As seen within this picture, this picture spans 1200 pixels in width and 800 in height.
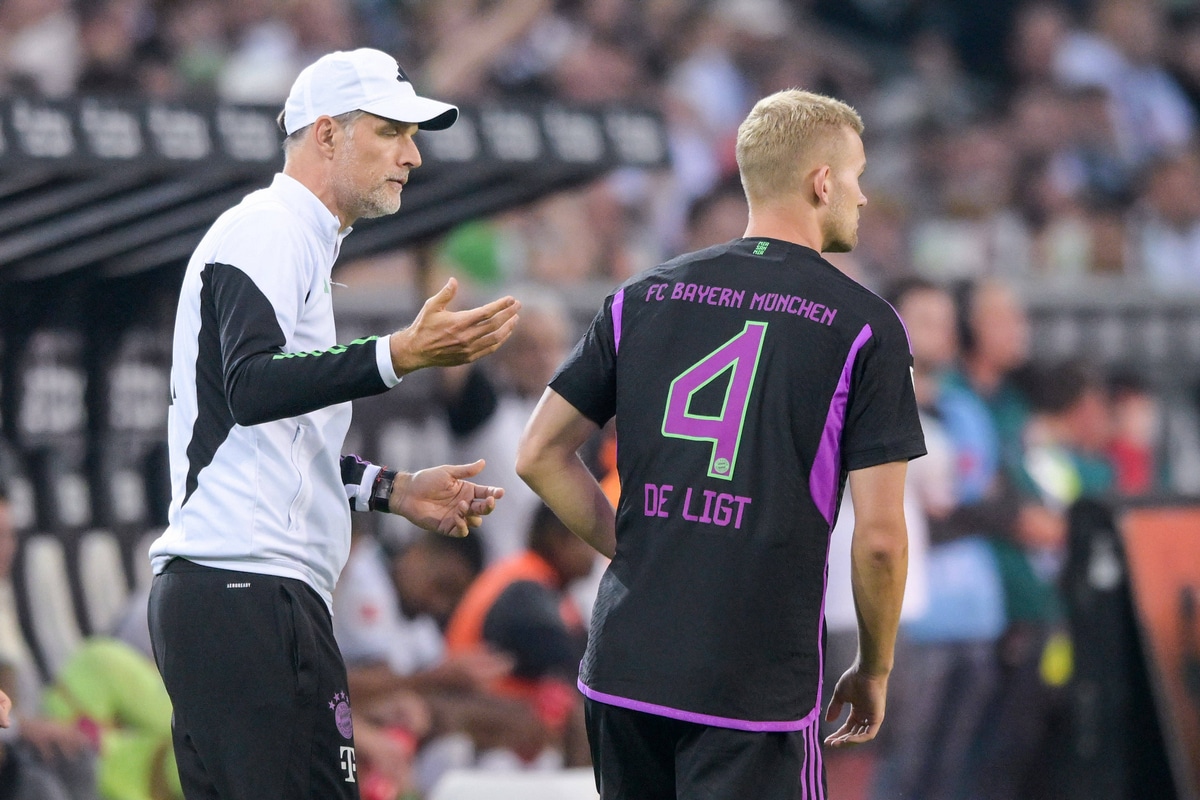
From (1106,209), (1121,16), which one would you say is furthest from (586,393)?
(1121,16)

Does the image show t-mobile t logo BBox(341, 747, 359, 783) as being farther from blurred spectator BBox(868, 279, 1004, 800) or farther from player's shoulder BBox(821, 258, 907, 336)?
blurred spectator BBox(868, 279, 1004, 800)

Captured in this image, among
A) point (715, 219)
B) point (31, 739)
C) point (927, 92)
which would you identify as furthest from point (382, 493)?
point (927, 92)

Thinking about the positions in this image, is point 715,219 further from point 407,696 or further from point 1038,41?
point 1038,41

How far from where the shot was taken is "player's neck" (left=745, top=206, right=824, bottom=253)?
3.56 meters

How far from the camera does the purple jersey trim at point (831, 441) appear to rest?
3.40 meters

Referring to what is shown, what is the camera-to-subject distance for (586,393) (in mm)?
3600

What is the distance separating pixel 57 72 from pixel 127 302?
2.67 m

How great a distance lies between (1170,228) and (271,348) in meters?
11.0

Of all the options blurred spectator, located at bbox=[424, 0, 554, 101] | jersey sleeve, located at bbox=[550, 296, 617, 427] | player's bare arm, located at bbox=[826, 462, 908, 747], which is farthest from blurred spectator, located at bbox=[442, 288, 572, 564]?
player's bare arm, located at bbox=[826, 462, 908, 747]

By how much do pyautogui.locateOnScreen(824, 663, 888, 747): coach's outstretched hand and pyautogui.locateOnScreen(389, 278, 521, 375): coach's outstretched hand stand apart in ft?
3.14

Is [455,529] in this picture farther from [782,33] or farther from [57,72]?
[782,33]

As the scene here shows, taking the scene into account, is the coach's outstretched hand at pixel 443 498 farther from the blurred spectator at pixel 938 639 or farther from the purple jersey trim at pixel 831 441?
the blurred spectator at pixel 938 639

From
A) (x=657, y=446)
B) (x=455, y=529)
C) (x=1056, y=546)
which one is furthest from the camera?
(x=1056, y=546)

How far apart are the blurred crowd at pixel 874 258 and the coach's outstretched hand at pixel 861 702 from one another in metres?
3.14
